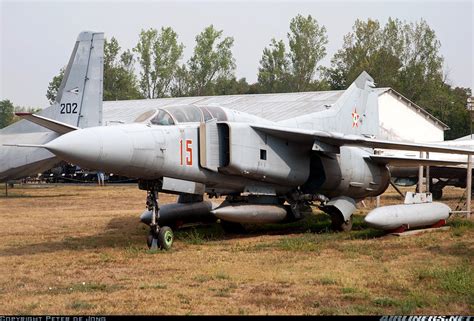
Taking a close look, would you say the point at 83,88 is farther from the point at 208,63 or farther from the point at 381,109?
the point at 208,63

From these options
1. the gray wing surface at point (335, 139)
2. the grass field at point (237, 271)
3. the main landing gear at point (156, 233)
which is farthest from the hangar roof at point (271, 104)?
the main landing gear at point (156, 233)

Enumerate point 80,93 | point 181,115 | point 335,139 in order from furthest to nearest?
point 80,93
point 335,139
point 181,115

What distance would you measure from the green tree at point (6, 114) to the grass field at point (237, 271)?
3045 inches

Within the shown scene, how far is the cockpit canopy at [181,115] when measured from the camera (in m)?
10.8

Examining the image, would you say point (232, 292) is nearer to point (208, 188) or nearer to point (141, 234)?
point (208, 188)

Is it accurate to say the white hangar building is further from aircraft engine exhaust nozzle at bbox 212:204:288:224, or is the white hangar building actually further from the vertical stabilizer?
aircraft engine exhaust nozzle at bbox 212:204:288:224

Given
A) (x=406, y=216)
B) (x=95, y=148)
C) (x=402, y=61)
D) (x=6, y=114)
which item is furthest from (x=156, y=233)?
(x=6, y=114)

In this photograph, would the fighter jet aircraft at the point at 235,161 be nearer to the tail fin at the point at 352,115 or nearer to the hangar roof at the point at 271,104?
the tail fin at the point at 352,115

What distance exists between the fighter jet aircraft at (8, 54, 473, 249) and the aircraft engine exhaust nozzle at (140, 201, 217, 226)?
0.02 meters

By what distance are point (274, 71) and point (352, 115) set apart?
2095 inches

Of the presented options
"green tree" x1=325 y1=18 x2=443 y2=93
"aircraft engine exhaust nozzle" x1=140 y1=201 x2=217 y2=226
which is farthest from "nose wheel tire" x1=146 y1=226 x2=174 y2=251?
"green tree" x1=325 y1=18 x2=443 y2=93

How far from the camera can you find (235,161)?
1113 centimetres

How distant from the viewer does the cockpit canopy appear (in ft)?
35.3

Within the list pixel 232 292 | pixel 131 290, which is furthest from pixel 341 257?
pixel 131 290
